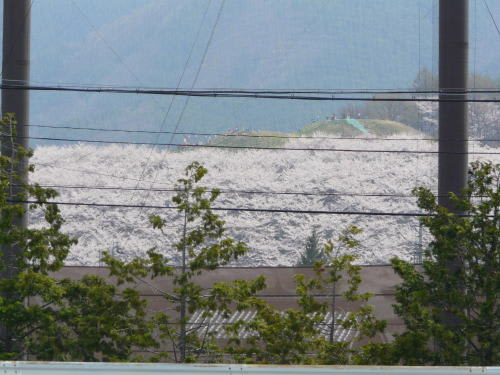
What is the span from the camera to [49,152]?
3058cm

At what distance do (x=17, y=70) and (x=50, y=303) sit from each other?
586 centimetres

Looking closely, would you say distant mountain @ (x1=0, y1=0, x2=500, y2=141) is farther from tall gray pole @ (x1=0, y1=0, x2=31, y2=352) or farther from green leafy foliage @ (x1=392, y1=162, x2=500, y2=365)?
green leafy foliage @ (x1=392, y1=162, x2=500, y2=365)

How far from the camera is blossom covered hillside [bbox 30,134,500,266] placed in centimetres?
2872

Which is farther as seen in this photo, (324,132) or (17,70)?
(324,132)

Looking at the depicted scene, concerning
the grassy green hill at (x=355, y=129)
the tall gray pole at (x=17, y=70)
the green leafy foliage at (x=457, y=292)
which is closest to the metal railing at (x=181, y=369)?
the green leafy foliage at (x=457, y=292)

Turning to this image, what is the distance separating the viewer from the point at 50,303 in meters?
14.3

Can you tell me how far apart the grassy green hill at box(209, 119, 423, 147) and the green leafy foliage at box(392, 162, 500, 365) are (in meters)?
16.0

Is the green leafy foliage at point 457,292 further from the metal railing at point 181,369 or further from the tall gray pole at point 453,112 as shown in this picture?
the metal railing at point 181,369

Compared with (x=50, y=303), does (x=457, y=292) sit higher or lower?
higher

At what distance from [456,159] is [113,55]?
1923 centimetres

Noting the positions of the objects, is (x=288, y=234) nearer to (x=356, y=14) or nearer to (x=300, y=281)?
(x=356, y=14)

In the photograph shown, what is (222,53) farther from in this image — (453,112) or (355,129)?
(453,112)

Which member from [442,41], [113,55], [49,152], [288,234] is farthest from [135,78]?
[442,41]

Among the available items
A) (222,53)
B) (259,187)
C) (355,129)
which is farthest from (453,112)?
(222,53)
